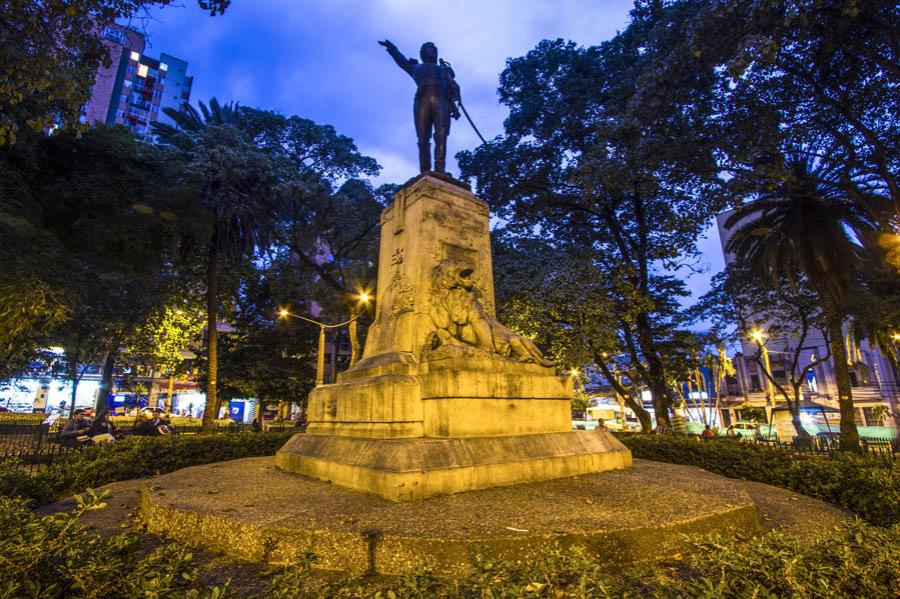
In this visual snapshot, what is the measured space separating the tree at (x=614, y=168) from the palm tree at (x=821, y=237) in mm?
2584

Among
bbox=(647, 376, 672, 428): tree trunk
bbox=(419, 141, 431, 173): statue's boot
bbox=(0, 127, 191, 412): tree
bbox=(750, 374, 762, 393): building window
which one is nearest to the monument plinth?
bbox=(419, 141, 431, 173): statue's boot

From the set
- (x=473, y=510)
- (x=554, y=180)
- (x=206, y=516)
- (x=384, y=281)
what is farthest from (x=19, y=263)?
(x=554, y=180)

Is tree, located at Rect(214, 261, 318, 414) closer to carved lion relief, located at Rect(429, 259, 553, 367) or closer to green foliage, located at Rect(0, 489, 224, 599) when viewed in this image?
carved lion relief, located at Rect(429, 259, 553, 367)

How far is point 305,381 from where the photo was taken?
26.7 meters

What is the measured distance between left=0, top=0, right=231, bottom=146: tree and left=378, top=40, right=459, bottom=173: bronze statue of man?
4.53m

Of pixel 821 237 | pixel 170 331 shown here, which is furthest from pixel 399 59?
pixel 170 331

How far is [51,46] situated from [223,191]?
41.2ft

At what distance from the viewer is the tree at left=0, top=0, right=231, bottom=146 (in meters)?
5.67

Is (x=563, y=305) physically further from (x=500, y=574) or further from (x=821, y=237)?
(x=500, y=574)

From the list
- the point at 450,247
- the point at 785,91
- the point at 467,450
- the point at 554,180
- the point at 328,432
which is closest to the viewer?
the point at 467,450

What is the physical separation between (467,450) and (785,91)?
14.2 meters

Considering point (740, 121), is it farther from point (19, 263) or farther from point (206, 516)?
point (19, 263)

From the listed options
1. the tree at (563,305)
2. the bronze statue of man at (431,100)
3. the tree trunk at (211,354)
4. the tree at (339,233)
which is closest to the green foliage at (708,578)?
the bronze statue of man at (431,100)

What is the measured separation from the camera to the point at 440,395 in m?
6.16
